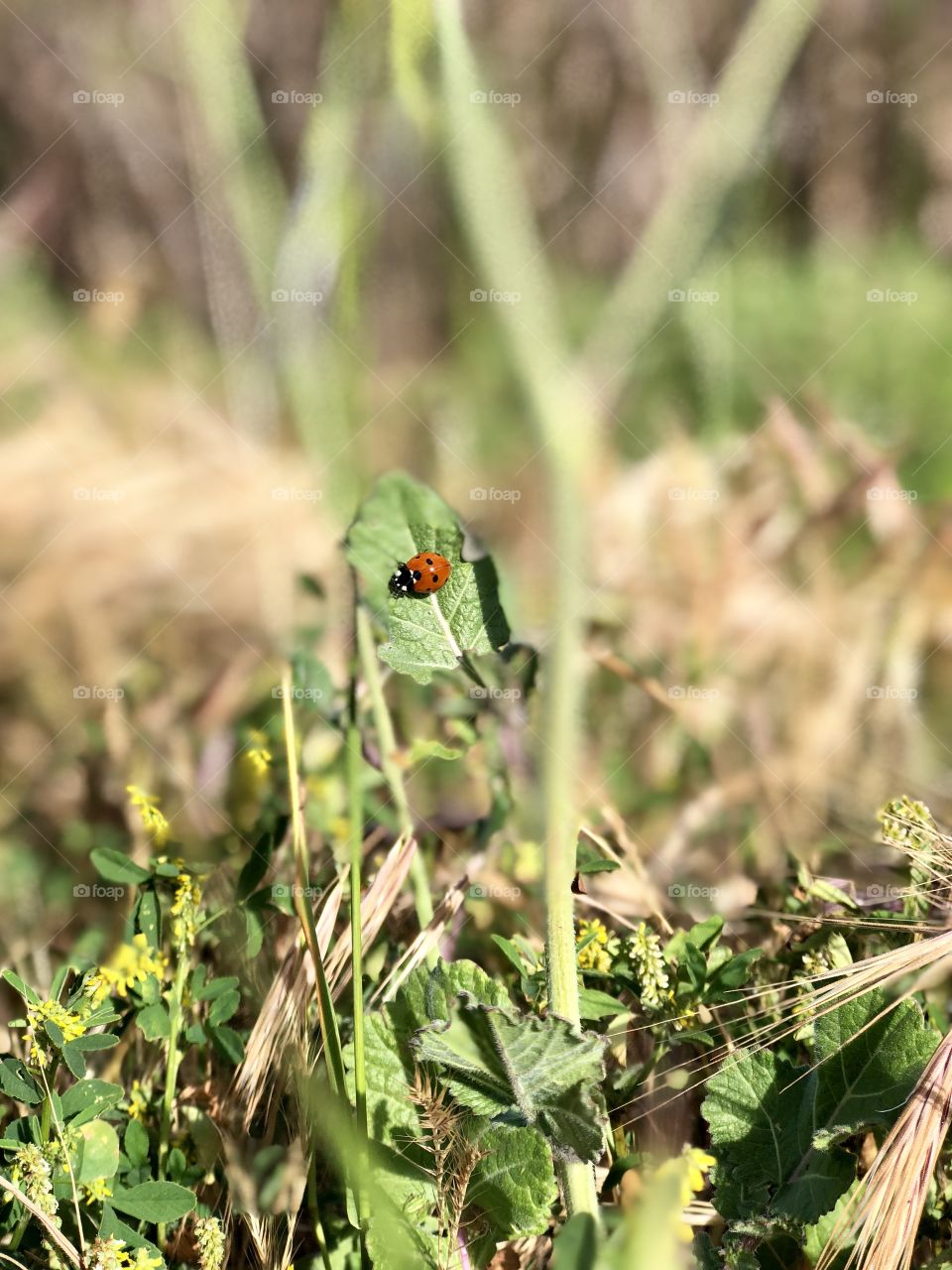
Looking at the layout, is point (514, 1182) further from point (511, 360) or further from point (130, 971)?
point (511, 360)

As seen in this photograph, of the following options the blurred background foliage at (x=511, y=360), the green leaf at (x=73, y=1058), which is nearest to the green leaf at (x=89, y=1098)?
the green leaf at (x=73, y=1058)

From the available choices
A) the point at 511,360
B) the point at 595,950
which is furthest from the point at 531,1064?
the point at 511,360

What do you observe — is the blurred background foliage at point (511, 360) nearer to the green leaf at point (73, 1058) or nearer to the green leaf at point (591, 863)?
the green leaf at point (591, 863)

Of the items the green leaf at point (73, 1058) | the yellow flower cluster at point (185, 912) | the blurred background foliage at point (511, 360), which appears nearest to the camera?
the green leaf at point (73, 1058)

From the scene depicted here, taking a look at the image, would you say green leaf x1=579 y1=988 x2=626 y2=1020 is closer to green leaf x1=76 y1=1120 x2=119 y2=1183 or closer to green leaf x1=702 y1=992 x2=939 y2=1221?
green leaf x1=702 y1=992 x2=939 y2=1221

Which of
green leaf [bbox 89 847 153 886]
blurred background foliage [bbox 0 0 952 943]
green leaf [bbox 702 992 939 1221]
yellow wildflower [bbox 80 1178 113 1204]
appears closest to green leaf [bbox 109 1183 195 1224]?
yellow wildflower [bbox 80 1178 113 1204]

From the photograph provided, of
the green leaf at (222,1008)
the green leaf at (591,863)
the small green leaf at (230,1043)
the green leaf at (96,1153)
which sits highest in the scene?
the green leaf at (591,863)

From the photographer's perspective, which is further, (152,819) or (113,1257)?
(152,819)
